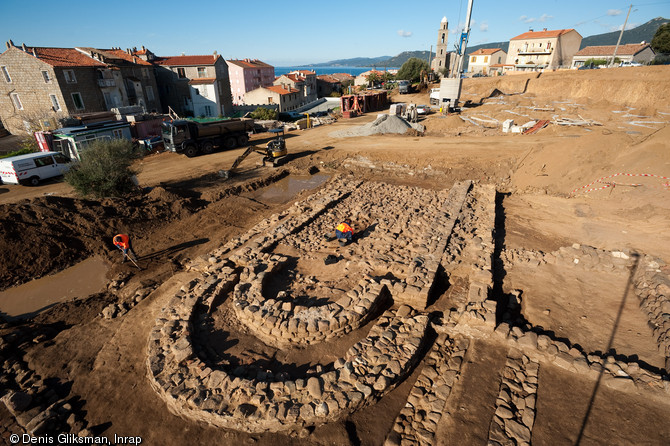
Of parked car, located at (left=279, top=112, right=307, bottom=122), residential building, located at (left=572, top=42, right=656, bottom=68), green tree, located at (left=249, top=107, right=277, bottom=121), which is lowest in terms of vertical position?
parked car, located at (left=279, top=112, right=307, bottom=122)

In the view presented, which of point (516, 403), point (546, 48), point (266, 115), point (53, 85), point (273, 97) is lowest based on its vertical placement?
point (516, 403)

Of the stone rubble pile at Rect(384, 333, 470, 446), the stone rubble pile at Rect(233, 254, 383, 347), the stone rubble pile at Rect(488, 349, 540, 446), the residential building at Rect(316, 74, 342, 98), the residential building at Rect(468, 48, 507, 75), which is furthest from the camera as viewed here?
the residential building at Rect(468, 48, 507, 75)

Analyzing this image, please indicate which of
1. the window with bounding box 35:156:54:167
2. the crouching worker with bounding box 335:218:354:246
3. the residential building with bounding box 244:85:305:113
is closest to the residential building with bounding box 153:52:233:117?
the residential building with bounding box 244:85:305:113

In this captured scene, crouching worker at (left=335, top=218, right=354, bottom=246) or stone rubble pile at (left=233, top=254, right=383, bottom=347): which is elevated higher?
crouching worker at (left=335, top=218, right=354, bottom=246)

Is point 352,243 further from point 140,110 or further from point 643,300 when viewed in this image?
point 140,110

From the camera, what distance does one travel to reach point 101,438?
5.53 metres

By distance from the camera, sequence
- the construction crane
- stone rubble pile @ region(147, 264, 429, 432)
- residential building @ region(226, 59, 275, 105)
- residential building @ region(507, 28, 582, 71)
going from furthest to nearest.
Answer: residential building @ region(507, 28, 582, 71)
residential building @ region(226, 59, 275, 105)
the construction crane
stone rubble pile @ region(147, 264, 429, 432)

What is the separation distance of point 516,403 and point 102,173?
16.8 meters

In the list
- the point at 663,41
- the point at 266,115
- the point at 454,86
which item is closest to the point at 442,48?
the point at 663,41

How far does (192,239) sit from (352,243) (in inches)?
254

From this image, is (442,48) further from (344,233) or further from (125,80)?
(344,233)

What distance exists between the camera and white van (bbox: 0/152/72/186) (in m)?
16.6

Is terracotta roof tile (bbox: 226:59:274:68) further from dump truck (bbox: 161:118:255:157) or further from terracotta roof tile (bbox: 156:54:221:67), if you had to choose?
dump truck (bbox: 161:118:255:157)

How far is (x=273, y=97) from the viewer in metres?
44.9
